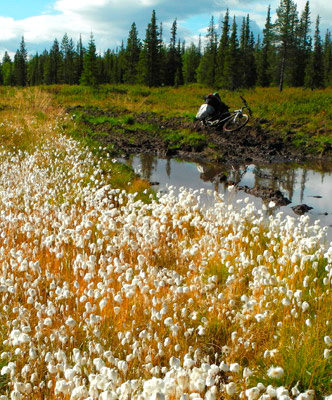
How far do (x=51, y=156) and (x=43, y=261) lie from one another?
21.5ft

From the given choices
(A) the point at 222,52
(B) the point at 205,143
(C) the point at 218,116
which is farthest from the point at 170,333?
(A) the point at 222,52

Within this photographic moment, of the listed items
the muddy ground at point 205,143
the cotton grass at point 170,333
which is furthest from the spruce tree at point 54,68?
the cotton grass at point 170,333

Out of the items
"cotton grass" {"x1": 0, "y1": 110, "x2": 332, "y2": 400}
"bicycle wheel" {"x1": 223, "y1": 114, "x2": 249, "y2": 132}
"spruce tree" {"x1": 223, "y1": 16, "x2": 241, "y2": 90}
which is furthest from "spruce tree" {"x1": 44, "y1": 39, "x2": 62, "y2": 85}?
"cotton grass" {"x1": 0, "y1": 110, "x2": 332, "y2": 400}

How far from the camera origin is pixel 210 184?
11.7 metres

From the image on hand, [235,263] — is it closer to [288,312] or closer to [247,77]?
[288,312]

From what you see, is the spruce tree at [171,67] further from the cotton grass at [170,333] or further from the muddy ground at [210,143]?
the cotton grass at [170,333]

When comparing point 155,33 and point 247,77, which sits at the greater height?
point 155,33

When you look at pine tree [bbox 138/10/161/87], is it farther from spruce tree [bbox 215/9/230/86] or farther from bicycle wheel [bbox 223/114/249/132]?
bicycle wheel [bbox 223/114/249/132]

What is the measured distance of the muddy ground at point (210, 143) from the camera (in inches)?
626

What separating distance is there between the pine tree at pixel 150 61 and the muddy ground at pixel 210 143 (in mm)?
37949

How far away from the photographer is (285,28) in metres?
50.0

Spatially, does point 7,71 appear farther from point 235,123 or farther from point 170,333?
point 170,333

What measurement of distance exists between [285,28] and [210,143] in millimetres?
38836

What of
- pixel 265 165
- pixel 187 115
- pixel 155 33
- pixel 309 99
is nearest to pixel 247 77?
pixel 155 33
